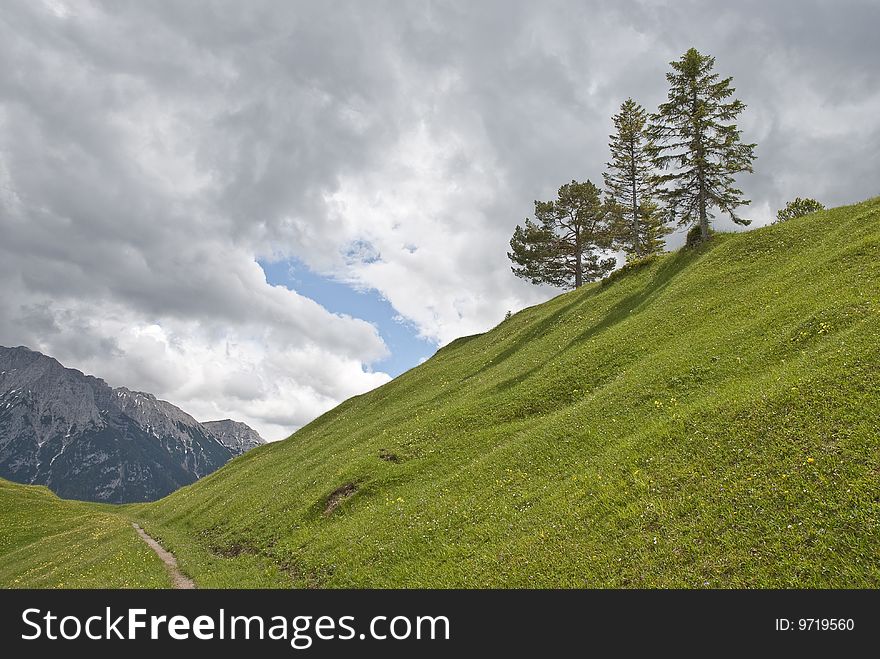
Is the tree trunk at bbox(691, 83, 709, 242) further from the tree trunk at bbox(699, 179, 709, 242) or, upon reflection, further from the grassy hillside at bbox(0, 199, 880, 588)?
the grassy hillside at bbox(0, 199, 880, 588)

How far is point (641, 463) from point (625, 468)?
1.89ft

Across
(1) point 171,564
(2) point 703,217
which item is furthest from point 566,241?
(1) point 171,564

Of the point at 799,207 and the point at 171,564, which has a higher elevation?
the point at 799,207

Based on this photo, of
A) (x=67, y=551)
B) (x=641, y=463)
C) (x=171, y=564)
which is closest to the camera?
A: (x=641, y=463)

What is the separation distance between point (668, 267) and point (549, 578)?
39251 millimetres

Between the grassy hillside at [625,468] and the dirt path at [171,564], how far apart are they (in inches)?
21.5

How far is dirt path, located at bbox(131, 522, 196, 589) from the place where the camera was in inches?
829

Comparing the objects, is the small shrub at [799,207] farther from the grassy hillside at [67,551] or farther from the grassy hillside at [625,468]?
the grassy hillside at [67,551]

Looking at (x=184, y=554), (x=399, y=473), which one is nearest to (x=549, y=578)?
(x=399, y=473)

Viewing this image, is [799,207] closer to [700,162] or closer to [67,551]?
[700,162]

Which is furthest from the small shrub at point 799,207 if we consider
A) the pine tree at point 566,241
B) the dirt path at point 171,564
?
the dirt path at point 171,564

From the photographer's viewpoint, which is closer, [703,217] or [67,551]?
[67,551]

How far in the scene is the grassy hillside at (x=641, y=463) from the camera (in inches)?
448

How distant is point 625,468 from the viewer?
53.1ft
